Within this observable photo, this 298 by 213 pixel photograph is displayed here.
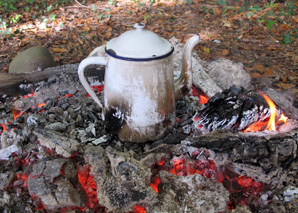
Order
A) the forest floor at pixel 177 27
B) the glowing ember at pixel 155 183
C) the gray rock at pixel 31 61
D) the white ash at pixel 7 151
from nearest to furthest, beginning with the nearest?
the glowing ember at pixel 155 183
the white ash at pixel 7 151
the gray rock at pixel 31 61
the forest floor at pixel 177 27

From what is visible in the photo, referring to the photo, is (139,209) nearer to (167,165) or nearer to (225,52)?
(167,165)

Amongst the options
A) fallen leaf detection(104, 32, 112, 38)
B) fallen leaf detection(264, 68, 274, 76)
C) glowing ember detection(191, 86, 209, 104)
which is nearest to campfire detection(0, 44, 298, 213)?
glowing ember detection(191, 86, 209, 104)

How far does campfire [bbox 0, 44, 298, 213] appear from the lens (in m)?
1.09

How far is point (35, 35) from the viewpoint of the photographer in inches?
138

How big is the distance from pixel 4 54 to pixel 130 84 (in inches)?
92.6

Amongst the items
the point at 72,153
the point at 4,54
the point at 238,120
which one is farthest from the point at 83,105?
the point at 4,54

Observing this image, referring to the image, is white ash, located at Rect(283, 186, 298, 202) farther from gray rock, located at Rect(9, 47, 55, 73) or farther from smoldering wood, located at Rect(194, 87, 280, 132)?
gray rock, located at Rect(9, 47, 55, 73)

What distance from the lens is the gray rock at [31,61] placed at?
2.38 metres

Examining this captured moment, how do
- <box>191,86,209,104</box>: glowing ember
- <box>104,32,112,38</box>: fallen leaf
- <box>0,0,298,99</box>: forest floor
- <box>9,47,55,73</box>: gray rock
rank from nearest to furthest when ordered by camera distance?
<box>191,86,209,104</box>: glowing ember, <box>9,47,55,73</box>: gray rock, <box>0,0,298,99</box>: forest floor, <box>104,32,112,38</box>: fallen leaf

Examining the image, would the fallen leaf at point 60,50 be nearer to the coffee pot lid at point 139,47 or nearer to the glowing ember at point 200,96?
the glowing ember at point 200,96

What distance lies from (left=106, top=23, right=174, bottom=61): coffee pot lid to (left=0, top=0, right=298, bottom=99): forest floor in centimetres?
174

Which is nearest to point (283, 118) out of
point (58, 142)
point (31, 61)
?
point (58, 142)

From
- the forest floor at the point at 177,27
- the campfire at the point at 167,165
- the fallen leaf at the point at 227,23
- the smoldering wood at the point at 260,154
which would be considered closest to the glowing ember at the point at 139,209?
the campfire at the point at 167,165

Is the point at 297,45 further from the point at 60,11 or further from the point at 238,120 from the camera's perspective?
the point at 60,11
